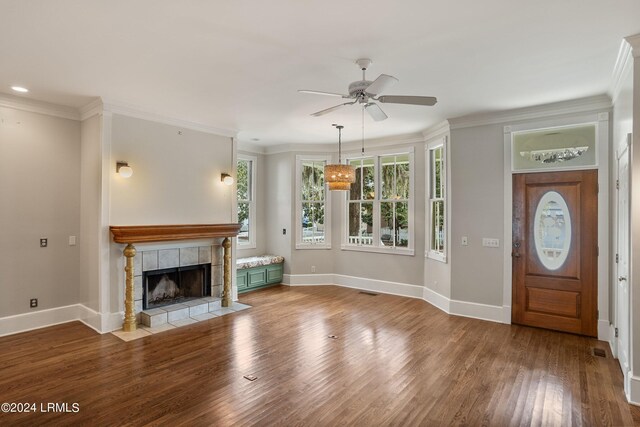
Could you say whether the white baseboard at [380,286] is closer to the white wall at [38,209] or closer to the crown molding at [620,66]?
the crown molding at [620,66]

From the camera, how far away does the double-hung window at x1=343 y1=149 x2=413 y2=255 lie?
644 centimetres

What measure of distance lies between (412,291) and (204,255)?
11.9 ft

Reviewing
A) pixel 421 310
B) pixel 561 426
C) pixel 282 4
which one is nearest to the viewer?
pixel 282 4

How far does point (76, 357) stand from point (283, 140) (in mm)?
4702

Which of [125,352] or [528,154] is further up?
[528,154]

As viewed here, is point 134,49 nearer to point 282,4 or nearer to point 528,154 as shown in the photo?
point 282,4

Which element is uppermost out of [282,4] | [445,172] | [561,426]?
[282,4]

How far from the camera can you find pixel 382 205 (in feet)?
22.1

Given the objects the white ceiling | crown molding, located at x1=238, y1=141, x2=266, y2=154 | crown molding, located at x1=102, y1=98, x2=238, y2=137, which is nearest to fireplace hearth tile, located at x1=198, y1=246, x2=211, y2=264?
crown molding, located at x1=102, y1=98, x2=238, y2=137

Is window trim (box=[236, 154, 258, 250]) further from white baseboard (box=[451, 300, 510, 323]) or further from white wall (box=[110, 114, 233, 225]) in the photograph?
white baseboard (box=[451, 300, 510, 323])

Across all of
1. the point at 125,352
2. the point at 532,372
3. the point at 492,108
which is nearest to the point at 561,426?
the point at 532,372

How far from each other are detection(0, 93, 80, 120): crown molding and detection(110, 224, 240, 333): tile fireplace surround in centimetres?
171

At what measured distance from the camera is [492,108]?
466 centimetres

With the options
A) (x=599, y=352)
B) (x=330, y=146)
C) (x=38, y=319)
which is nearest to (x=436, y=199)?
(x=330, y=146)
